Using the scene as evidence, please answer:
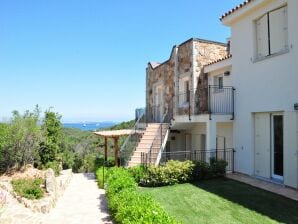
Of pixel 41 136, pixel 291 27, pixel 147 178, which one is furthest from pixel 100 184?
pixel 291 27

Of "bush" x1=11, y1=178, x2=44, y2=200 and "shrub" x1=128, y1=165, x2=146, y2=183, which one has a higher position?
"shrub" x1=128, y1=165, x2=146, y2=183

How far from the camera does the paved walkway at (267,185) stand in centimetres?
1045

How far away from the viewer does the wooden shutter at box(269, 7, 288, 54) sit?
38.5 ft

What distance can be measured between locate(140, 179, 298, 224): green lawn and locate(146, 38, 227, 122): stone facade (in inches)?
248

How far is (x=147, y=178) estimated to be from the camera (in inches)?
526

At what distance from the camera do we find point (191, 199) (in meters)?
10.6

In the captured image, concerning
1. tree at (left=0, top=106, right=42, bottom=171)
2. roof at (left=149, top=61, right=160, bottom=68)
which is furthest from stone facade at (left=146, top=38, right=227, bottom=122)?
tree at (left=0, top=106, right=42, bottom=171)

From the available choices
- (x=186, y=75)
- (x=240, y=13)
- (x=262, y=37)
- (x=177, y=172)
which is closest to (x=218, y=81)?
(x=186, y=75)

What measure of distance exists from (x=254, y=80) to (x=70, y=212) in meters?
9.17

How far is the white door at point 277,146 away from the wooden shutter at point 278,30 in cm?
270

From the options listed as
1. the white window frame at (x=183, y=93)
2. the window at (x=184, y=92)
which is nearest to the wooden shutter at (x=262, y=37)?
the white window frame at (x=183, y=93)

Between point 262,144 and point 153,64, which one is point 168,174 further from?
point 153,64

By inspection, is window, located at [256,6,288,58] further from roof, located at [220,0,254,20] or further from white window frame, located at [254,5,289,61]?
roof, located at [220,0,254,20]

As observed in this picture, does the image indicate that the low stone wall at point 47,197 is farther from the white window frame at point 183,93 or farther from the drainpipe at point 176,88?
the white window frame at point 183,93
